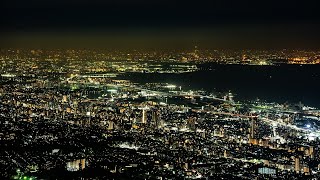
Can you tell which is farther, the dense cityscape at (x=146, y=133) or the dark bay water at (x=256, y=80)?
the dark bay water at (x=256, y=80)

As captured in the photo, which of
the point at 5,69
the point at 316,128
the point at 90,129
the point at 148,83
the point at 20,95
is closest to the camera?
the point at 90,129

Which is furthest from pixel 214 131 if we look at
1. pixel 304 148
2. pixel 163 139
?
pixel 304 148

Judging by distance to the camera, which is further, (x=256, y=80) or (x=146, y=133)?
(x=256, y=80)

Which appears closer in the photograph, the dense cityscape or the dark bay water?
the dense cityscape

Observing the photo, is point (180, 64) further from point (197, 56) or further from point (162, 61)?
point (197, 56)
